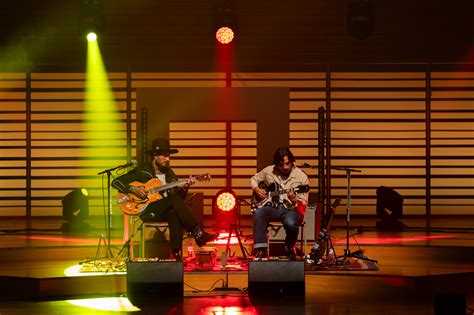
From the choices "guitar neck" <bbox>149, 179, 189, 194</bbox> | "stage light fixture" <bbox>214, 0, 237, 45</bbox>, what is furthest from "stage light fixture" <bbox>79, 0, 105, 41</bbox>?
"guitar neck" <bbox>149, 179, 189, 194</bbox>

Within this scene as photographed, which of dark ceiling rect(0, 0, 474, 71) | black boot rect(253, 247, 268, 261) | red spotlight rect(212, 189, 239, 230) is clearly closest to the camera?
black boot rect(253, 247, 268, 261)

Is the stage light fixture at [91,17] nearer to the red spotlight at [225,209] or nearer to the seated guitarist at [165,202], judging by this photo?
the red spotlight at [225,209]

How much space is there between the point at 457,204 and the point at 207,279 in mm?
5462

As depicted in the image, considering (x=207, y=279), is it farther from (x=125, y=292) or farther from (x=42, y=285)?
(x=42, y=285)

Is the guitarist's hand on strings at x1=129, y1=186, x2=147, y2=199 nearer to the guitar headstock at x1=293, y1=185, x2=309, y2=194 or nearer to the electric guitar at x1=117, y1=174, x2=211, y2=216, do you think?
the electric guitar at x1=117, y1=174, x2=211, y2=216

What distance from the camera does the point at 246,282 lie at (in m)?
9.80

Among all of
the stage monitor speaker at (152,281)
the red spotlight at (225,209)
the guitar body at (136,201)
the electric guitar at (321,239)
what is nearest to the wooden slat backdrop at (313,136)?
the red spotlight at (225,209)

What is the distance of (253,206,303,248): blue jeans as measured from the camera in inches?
378

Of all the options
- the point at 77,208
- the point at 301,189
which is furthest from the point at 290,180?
the point at 77,208

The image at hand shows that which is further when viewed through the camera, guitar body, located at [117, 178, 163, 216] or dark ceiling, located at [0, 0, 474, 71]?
dark ceiling, located at [0, 0, 474, 71]

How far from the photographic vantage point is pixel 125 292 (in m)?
9.30

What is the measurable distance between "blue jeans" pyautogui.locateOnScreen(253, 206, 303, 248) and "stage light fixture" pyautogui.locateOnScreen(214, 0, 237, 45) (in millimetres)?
4342

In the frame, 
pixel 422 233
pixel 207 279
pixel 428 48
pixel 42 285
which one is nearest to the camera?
pixel 42 285

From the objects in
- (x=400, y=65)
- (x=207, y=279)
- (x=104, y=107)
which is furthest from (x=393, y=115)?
(x=207, y=279)
